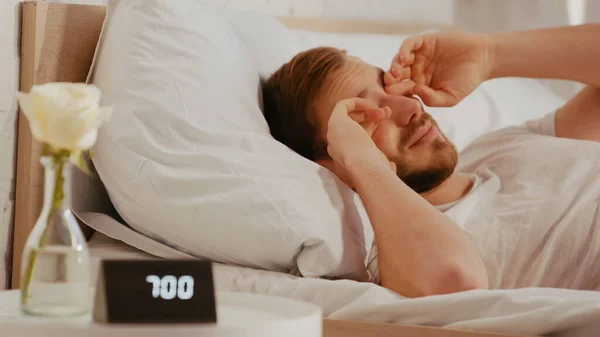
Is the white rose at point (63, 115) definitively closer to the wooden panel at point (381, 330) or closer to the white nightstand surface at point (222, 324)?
the white nightstand surface at point (222, 324)

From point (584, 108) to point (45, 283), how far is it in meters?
1.37

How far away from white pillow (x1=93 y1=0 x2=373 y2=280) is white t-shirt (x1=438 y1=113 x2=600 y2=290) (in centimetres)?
21

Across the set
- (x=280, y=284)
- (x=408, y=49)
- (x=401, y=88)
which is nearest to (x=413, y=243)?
(x=280, y=284)

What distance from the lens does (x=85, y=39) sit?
60.1 inches

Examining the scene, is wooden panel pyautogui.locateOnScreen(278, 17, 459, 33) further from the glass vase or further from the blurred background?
the glass vase

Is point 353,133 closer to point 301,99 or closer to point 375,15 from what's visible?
point 301,99

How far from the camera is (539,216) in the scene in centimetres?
143

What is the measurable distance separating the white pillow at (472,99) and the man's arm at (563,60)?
30 cm

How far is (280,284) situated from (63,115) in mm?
505

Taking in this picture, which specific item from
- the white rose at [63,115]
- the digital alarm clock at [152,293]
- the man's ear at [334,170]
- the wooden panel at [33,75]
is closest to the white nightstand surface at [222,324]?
the digital alarm clock at [152,293]

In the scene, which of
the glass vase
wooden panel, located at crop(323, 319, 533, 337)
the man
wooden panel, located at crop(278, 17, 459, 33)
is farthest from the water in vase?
wooden panel, located at crop(278, 17, 459, 33)

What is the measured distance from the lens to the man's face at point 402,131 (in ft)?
5.10

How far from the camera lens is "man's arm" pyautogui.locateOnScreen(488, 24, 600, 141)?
1.81 metres

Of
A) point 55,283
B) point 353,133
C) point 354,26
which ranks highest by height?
point 354,26
